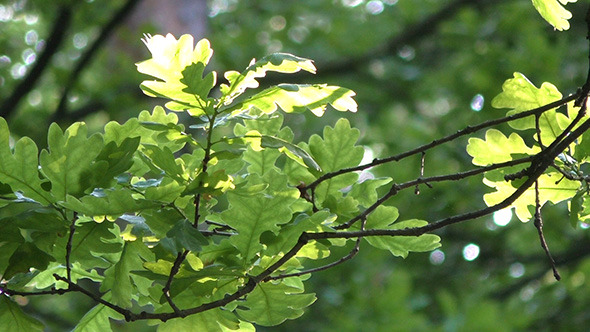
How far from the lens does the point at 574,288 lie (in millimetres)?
4812

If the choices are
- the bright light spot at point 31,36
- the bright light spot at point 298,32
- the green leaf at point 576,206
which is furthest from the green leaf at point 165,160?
the bright light spot at point 298,32

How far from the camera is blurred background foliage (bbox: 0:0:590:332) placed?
13.9ft

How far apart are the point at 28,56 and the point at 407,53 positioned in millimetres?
3187

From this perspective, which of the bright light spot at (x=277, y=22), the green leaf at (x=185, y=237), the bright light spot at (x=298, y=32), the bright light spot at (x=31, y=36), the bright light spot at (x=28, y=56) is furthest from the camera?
the bright light spot at (x=277, y=22)

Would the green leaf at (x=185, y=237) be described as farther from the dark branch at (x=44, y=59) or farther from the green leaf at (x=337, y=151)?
the dark branch at (x=44, y=59)

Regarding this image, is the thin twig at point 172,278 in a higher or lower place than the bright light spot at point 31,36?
higher

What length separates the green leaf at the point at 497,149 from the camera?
3.69ft

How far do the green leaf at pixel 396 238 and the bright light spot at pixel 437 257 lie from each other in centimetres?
479

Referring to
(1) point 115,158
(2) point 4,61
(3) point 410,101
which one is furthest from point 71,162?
(3) point 410,101

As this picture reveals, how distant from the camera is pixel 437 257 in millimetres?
6184

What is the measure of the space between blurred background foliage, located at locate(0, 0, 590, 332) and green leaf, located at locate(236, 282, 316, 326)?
2.96 m

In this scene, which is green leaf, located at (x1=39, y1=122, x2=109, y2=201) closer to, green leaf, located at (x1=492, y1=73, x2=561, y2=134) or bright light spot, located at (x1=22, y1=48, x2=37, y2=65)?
green leaf, located at (x1=492, y1=73, x2=561, y2=134)

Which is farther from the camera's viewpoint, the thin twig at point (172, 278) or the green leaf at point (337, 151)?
the green leaf at point (337, 151)

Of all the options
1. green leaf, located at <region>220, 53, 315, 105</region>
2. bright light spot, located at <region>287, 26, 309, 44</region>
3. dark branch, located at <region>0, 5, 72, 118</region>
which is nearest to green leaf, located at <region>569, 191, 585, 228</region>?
green leaf, located at <region>220, 53, 315, 105</region>
